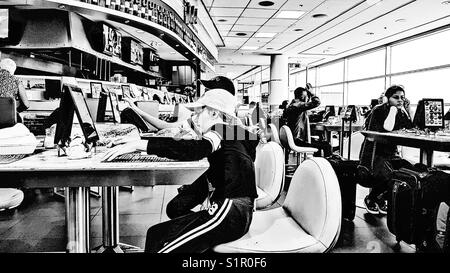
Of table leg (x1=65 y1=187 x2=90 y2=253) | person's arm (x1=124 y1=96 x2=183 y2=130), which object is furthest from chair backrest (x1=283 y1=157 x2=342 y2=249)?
person's arm (x1=124 y1=96 x2=183 y2=130)

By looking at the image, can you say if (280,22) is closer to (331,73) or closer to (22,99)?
(22,99)

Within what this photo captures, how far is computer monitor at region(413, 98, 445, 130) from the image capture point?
A: 135 inches

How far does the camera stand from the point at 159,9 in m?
5.74

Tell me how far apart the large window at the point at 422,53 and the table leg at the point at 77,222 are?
9205 millimetres

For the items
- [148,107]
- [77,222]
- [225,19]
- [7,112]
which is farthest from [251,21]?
[77,222]

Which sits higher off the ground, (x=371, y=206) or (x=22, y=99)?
(x=22, y=99)

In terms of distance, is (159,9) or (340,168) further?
(159,9)

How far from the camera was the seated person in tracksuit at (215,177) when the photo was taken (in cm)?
132

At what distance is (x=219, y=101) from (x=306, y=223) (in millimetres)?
643

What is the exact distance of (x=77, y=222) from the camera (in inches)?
68.8

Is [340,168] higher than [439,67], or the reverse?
[439,67]

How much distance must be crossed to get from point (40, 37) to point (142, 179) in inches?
213
